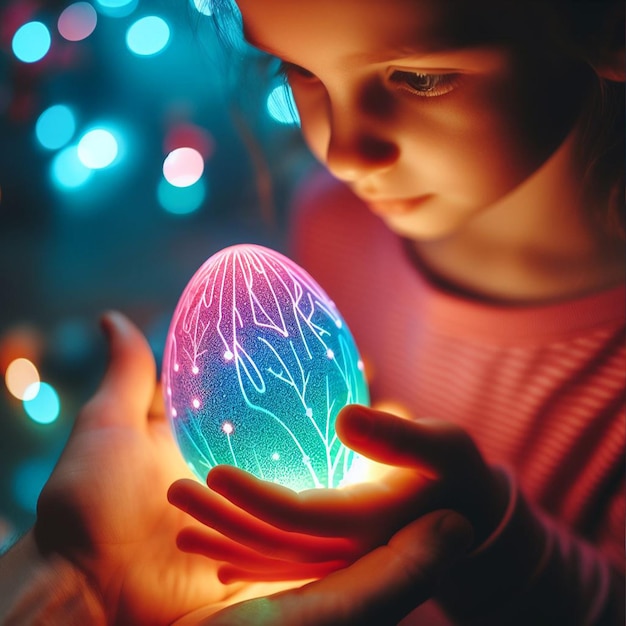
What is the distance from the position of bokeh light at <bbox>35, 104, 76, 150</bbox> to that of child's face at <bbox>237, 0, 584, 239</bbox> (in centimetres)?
132

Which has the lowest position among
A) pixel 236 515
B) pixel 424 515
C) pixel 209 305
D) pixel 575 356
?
pixel 575 356

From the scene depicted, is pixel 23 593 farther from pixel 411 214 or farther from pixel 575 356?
pixel 575 356

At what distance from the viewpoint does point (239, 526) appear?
0.63 meters

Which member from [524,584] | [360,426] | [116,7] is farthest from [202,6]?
[116,7]

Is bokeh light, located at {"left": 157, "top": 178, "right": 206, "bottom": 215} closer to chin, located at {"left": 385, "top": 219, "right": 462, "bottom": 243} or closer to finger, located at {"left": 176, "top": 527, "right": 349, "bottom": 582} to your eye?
chin, located at {"left": 385, "top": 219, "right": 462, "bottom": 243}

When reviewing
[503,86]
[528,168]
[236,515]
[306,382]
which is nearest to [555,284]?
[528,168]

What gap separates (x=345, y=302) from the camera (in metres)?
1.28

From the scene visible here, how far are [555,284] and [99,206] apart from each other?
1417 millimetres

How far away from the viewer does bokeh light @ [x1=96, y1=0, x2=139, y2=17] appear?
6.28 ft

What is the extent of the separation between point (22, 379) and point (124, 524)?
707mm

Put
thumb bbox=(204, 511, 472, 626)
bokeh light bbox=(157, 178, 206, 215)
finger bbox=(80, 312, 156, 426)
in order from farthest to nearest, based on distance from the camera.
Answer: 1. bokeh light bbox=(157, 178, 206, 215)
2. finger bbox=(80, 312, 156, 426)
3. thumb bbox=(204, 511, 472, 626)

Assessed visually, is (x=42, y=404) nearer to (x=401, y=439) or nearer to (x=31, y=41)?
(x=401, y=439)

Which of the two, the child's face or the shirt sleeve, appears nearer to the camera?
the child's face

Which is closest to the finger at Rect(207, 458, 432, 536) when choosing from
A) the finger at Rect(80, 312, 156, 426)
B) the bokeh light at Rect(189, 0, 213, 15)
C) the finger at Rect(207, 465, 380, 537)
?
the finger at Rect(207, 465, 380, 537)
